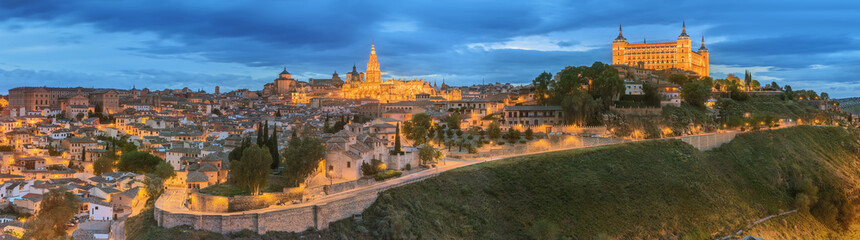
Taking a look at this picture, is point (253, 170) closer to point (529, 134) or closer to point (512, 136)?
point (512, 136)

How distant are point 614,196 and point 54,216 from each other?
30495 millimetres

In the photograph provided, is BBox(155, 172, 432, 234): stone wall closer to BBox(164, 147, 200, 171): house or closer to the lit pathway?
the lit pathway

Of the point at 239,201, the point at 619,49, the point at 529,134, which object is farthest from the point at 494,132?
the point at 619,49

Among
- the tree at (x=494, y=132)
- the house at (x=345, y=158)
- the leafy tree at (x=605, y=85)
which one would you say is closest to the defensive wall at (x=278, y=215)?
the house at (x=345, y=158)

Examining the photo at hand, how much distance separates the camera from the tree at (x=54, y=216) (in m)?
→ 31.8

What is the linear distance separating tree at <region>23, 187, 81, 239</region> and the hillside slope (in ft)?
58.3

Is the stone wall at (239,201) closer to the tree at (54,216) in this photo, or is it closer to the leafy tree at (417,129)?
the tree at (54,216)

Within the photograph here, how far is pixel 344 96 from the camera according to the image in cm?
12912

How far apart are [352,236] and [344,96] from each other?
106 m

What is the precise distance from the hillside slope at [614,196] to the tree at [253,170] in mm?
4597

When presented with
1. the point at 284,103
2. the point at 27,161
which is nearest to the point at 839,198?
the point at 27,161

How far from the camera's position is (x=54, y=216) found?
34.0m

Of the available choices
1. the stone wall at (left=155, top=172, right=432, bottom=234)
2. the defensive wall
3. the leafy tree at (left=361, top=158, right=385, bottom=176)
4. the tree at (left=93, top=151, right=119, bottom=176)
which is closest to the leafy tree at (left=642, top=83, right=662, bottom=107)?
the leafy tree at (left=361, top=158, right=385, bottom=176)

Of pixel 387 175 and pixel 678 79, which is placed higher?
pixel 678 79
